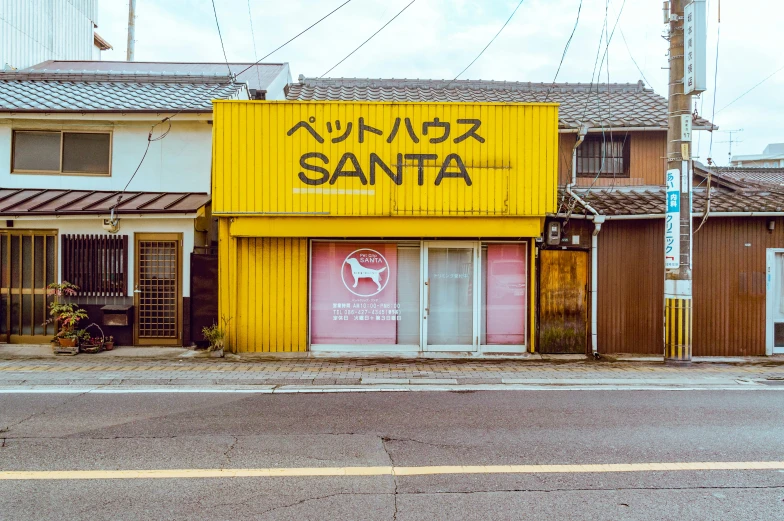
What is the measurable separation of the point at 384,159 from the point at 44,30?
81.3ft

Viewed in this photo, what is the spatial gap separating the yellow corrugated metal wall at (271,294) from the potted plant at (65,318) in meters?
3.14

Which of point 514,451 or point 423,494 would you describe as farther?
point 514,451

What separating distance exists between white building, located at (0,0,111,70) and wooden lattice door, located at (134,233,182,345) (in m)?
15.7

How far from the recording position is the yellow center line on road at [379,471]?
531 cm

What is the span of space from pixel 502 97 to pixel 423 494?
14326 mm

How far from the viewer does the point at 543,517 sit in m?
4.57

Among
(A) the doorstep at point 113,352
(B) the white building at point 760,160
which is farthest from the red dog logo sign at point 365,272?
(B) the white building at point 760,160

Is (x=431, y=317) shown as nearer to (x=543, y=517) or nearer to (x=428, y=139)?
(x=428, y=139)

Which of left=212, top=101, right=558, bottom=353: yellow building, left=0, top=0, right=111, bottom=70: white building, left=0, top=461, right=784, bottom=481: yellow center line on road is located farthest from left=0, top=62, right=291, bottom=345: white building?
left=0, top=0, right=111, bottom=70: white building

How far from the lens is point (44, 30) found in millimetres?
27922

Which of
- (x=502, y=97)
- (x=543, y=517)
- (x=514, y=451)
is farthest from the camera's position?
(x=502, y=97)

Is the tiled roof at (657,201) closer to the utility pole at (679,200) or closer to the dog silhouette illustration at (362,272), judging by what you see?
the utility pole at (679,200)

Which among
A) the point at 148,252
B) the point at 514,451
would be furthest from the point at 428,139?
the point at 514,451

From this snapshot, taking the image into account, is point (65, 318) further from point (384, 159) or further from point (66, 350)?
Result: point (384, 159)
